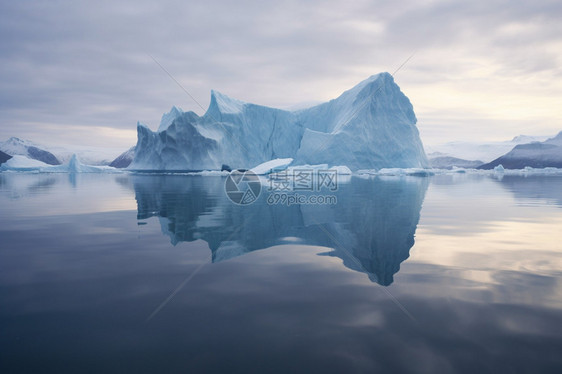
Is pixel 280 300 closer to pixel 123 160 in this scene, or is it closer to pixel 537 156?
pixel 537 156

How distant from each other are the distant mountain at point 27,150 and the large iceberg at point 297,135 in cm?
9514

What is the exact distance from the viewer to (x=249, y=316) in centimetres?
239

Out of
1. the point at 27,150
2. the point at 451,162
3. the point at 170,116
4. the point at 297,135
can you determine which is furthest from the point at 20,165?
the point at 27,150

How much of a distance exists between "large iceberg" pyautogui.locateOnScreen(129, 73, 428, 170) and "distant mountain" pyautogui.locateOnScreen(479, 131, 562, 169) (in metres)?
42.1

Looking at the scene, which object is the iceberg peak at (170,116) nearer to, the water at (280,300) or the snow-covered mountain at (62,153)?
the water at (280,300)

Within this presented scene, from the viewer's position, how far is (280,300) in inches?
106

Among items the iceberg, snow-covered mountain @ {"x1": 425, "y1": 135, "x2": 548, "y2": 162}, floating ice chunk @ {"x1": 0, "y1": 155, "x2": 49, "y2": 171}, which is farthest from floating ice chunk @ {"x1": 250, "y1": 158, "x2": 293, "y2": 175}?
snow-covered mountain @ {"x1": 425, "y1": 135, "x2": 548, "y2": 162}

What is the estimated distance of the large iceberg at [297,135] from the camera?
33000mm

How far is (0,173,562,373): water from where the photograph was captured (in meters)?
1.89

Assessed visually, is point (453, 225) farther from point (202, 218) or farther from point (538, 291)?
point (202, 218)

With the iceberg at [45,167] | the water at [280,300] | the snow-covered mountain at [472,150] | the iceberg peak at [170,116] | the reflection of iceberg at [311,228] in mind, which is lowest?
the reflection of iceberg at [311,228]

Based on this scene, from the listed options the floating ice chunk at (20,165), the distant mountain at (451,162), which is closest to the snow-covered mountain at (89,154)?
the floating ice chunk at (20,165)

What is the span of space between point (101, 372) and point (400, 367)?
155 centimetres

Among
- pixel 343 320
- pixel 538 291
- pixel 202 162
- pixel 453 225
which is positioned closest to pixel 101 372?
pixel 343 320
